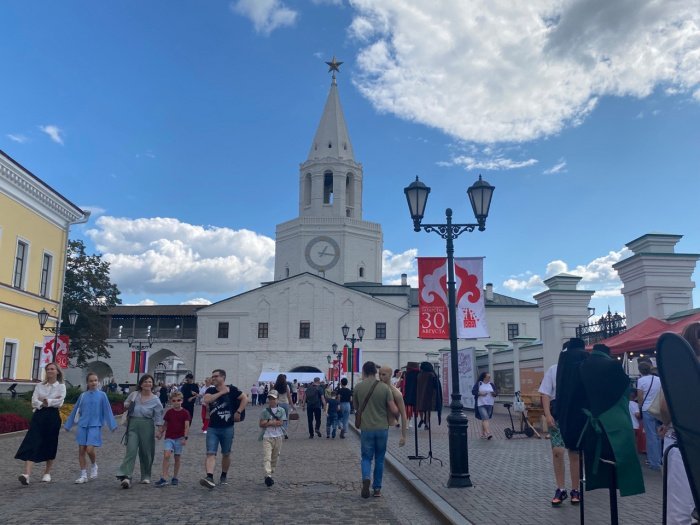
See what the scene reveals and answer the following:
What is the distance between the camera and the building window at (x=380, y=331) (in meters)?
58.0

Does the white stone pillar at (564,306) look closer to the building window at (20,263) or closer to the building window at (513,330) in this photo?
the building window at (20,263)

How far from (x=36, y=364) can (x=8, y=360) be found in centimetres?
264

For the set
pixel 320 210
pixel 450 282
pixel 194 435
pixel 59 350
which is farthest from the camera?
pixel 320 210

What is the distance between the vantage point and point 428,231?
11602 millimetres

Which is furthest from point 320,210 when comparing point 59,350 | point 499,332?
point 59,350

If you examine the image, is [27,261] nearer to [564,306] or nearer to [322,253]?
[564,306]

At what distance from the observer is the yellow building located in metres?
27.3

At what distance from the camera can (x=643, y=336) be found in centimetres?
1341

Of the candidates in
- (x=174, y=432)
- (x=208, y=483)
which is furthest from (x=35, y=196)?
(x=208, y=483)

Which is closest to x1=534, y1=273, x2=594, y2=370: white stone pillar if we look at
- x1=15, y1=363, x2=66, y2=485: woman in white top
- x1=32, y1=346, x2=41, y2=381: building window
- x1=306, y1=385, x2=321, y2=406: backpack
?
x1=306, y1=385, x2=321, y2=406: backpack

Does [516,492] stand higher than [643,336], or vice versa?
[643,336]

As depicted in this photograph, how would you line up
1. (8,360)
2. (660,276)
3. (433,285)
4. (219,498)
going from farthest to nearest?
(8,360)
(660,276)
(433,285)
(219,498)

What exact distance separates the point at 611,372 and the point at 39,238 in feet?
99.4

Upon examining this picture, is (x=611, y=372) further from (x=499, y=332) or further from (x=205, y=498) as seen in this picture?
(x=499, y=332)
